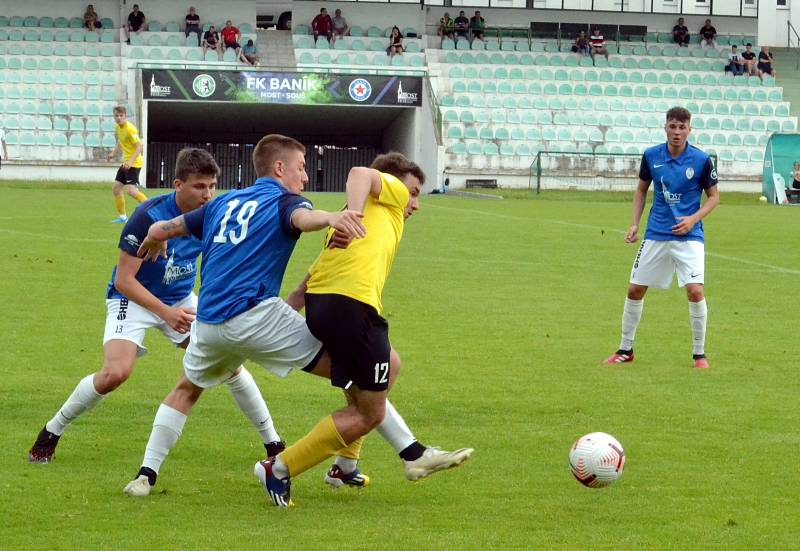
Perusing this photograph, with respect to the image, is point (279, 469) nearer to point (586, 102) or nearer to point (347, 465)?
point (347, 465)

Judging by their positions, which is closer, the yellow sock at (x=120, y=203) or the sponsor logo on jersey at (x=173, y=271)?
the sponsor logo on jersey at (x=173, y=271)

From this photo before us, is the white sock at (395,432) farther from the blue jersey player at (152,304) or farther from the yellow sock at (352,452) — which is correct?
the blue jersey player at (152,304)

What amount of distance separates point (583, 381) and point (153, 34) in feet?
124

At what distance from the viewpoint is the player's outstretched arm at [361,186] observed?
562cm

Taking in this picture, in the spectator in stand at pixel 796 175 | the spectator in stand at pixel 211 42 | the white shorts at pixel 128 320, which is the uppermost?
the spectator in stand at pixel 211 42

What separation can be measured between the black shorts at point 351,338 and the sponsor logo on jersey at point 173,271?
143cm

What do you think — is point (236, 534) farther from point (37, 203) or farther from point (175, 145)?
point (175, 145)

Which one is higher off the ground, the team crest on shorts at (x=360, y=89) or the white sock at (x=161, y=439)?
the team crest on shorts at (x=360, y=89)

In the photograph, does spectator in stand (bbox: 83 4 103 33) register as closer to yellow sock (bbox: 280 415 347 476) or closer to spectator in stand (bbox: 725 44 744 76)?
spectator in stand (bbox: 725 44 744 76)

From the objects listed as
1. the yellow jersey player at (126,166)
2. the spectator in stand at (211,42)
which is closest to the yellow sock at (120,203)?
the yellow jersey player at (126,166)

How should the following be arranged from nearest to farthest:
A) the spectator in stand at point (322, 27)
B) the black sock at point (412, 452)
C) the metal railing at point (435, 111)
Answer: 1. the black sock at point (412, 452)
2. the metal railing at point (435, 111)
3. the spectator in stand at point (322, 27)

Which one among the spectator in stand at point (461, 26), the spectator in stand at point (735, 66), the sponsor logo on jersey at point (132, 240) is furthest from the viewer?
the spectator in stand at point (461, 26)

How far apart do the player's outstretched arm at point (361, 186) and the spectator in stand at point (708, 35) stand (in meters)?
46.4

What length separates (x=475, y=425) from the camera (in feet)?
26.5
